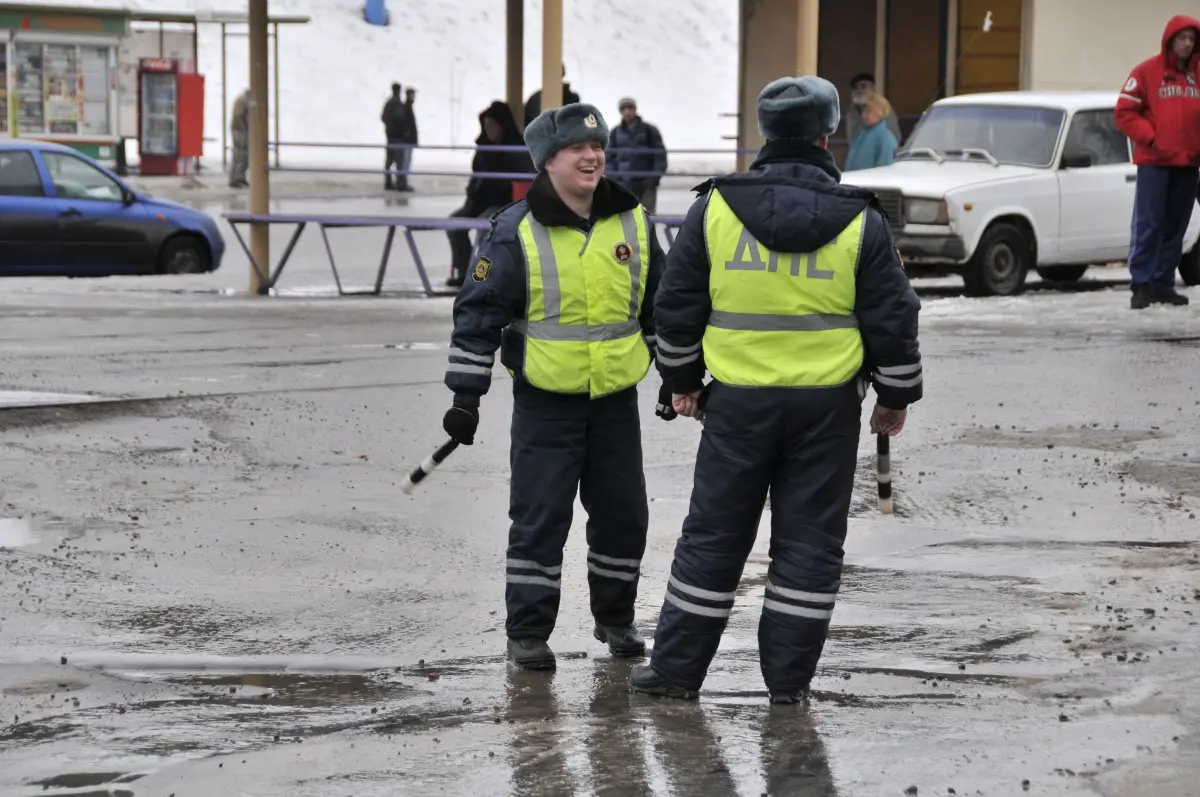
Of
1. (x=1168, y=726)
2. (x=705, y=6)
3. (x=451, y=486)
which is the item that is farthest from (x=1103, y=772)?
(x=705, y=6)

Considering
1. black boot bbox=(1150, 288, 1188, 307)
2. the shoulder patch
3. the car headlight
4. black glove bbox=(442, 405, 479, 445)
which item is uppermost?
Result: the shoulder patch

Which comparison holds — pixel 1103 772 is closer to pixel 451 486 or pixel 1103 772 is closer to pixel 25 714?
pixel 25 714

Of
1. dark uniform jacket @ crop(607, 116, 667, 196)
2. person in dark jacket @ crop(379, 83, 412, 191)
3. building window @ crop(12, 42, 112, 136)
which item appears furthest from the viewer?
person in dark jacket @ crop(379, 83, 412, 191)

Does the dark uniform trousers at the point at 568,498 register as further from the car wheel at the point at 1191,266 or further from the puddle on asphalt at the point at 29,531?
the car wheel at the point at 1191,266

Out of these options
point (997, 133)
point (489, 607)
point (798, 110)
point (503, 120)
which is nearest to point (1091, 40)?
point (997, 133)

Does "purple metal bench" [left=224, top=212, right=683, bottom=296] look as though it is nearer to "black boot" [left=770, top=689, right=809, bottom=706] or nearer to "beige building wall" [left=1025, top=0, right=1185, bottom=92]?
"beige building wall" [left=1025, top=0, right=1185, bottom=92]

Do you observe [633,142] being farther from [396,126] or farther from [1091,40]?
[396,126]

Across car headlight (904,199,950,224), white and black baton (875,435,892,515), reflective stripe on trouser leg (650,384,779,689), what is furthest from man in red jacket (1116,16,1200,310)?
reflective stripe on trouser leg (650,384,779,689)

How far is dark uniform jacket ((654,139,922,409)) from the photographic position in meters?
4.80

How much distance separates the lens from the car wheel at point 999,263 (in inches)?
637

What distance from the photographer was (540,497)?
5449 mm

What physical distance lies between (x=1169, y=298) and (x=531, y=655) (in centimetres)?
1001

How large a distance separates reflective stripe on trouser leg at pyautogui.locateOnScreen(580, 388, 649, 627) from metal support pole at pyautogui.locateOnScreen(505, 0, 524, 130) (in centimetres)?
1519

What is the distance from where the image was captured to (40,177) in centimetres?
1850
